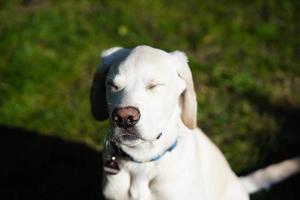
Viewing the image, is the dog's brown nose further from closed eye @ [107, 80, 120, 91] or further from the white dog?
closed eye @ [107, 80, 120, 91]

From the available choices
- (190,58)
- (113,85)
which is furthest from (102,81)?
(190,58)

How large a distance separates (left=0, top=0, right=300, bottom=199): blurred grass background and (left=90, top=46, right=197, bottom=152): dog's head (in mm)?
1489

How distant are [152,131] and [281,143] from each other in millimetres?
2169

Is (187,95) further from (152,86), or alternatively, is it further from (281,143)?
(281,143)

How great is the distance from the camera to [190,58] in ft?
20.6

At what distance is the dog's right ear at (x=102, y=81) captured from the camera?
3.78 metres

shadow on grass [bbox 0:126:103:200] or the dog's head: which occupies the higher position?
the dog's head

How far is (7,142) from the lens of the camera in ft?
18.1

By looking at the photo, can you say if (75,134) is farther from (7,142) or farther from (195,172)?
(195,172)

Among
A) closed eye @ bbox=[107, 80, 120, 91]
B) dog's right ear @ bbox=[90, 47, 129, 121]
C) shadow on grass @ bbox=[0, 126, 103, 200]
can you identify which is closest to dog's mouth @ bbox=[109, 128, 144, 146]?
closed eye @ bbox=[107, 80, 120, 91]

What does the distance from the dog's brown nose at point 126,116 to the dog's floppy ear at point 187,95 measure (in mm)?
467

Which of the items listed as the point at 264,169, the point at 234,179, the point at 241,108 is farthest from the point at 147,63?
the point at 241,108

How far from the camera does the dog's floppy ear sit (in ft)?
12.0

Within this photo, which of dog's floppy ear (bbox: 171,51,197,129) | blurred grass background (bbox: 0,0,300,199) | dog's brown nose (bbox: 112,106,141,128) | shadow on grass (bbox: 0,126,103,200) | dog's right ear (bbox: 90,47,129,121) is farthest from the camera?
blurred grass background (bbox: 0,0,300,199)
